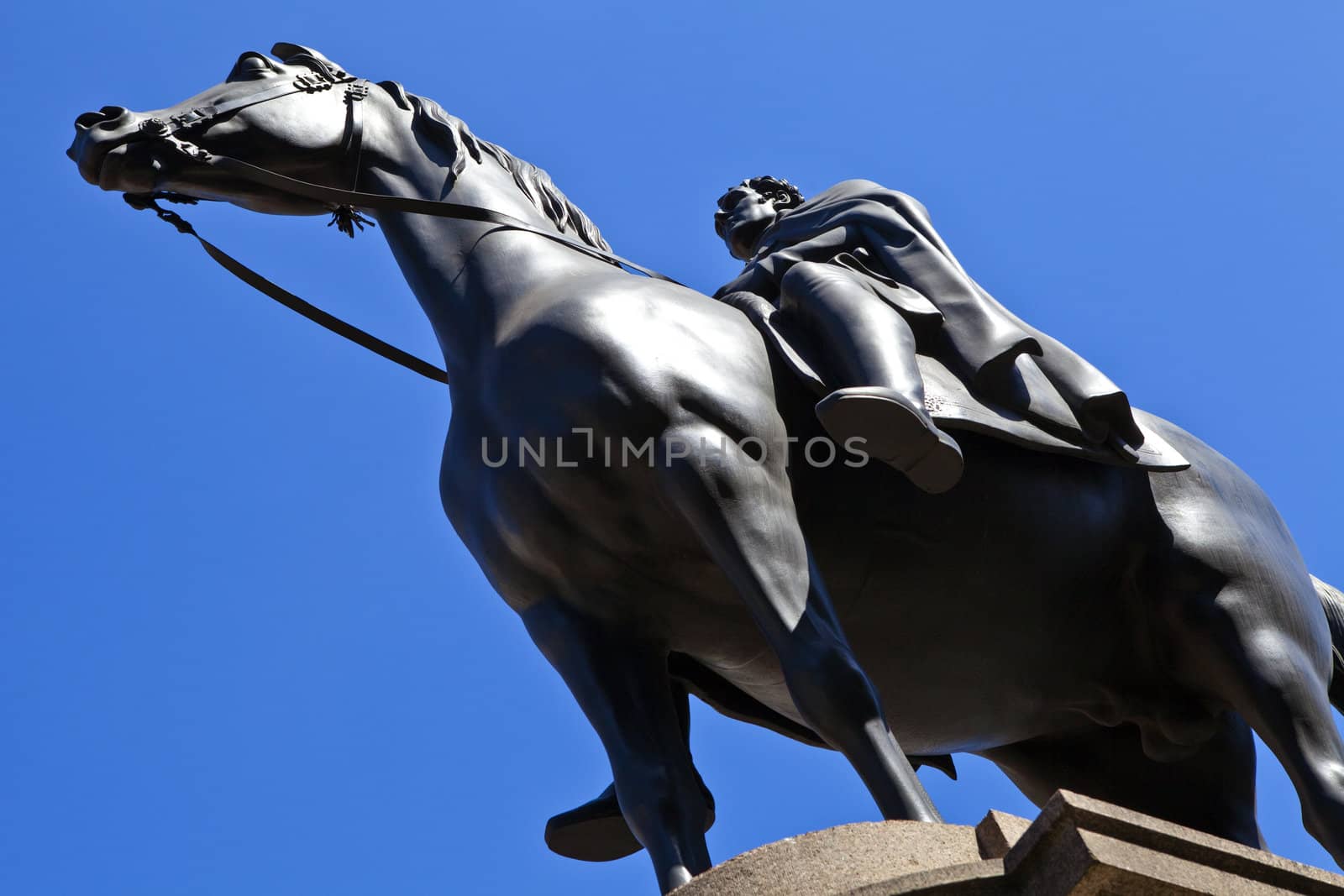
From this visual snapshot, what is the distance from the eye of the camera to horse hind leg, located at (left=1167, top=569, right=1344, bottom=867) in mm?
6605

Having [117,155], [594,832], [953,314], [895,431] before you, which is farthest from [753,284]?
[117,155]

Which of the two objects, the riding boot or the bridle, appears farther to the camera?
the bridle

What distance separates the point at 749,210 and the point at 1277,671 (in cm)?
315

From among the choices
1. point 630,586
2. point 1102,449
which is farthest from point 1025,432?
point 630,586

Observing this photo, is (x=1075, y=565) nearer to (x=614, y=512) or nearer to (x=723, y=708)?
(x=723, y=708)

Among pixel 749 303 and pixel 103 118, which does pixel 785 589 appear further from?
pixel 103 118

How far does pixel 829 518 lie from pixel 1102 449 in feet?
3.63

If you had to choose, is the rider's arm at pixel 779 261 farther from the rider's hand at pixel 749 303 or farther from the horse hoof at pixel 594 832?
the horse hoof at pixel 594 832

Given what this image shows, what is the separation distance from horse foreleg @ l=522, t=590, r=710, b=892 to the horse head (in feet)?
7.59

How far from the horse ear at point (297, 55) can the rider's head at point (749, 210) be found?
1852mm

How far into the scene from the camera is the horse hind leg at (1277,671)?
6605 millimetres

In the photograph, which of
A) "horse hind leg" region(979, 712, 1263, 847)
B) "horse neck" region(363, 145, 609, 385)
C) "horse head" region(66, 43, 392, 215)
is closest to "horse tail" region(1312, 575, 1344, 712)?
"horse hind leg" region(979, 712, 1263, 847)

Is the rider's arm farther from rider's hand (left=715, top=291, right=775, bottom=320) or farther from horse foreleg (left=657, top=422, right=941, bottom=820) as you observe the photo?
horse foreleg (left=657, top=422, right=941, bottom=820)

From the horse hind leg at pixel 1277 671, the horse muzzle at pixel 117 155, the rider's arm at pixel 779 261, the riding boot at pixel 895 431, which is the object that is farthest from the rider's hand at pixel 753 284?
the horse muzzle at pixel 117 155
